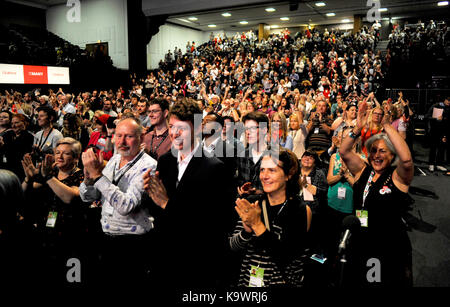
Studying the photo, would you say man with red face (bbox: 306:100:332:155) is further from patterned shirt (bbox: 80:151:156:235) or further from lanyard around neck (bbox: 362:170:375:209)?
patterned shirt (bbox: 80:151:156:235)

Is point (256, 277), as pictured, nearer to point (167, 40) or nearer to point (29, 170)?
point (29, 170)

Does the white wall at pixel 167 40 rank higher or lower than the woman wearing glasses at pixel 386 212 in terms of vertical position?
higher

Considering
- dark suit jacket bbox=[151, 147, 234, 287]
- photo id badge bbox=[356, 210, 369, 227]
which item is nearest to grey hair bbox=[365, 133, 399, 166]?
photo id badge bbox=[356, 210, 369, 227]

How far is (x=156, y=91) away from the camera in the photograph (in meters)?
13.0

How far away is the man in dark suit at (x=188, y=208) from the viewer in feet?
5.21

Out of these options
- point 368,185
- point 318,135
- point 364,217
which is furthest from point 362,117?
point 318,135

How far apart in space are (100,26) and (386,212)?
1841 cm

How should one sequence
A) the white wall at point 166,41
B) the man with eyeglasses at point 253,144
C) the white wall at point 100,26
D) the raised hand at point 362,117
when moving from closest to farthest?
the raised hand at point 362,117 → the man with eyeglasses at point 253,144 → the white wall at point 100,26 → the white wall at point 166,41

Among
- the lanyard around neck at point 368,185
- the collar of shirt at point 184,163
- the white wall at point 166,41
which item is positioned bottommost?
the lanyard around neck at point 368,185

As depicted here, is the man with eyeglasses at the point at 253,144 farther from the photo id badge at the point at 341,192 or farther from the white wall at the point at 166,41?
the white wall at the point at 166,41

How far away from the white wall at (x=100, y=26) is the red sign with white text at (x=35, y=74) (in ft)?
14.3

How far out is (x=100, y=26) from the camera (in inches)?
653

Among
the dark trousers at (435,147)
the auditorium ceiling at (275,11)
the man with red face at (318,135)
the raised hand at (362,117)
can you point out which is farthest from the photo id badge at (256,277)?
the auditorium ceiling at (275,11)
